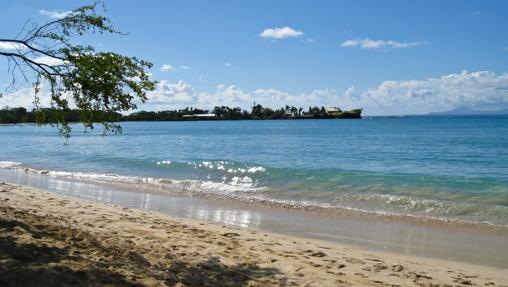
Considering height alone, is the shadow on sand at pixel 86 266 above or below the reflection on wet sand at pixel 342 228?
above

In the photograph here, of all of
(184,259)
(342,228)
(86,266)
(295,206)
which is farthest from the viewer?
(295,206)

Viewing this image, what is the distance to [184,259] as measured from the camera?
7285mm

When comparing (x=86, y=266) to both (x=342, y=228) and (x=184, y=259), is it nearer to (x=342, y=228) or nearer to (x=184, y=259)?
(x=184, y=259)

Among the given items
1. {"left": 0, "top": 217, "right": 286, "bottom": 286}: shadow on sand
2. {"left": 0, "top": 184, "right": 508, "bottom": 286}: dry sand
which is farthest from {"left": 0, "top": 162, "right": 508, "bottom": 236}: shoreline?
{"left": 0, "top": 217, "right": 286, "bottom": 286}: shadow on sand

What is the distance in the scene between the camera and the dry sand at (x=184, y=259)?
5.55 m

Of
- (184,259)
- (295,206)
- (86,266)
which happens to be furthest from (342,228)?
(86,266)

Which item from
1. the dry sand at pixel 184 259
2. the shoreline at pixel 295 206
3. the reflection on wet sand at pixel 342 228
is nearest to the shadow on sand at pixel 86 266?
the dry sand at pixel 184 259

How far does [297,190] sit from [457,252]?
8982 mm

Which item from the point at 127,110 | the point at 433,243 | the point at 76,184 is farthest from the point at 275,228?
the point at 76,184

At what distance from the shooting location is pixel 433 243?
10.2 m

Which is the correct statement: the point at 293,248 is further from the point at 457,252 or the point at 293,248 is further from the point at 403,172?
the point at 403,172

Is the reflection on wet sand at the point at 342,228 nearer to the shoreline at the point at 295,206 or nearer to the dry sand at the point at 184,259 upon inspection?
the shoreline at the point at 295,206

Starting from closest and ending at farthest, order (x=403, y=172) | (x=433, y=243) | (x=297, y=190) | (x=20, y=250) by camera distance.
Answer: (x=20, y=250) < (x=433, y=243) < (x=297, y=190) < (x=403, y=172)

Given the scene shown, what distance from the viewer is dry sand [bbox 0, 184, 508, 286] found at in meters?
5.55
